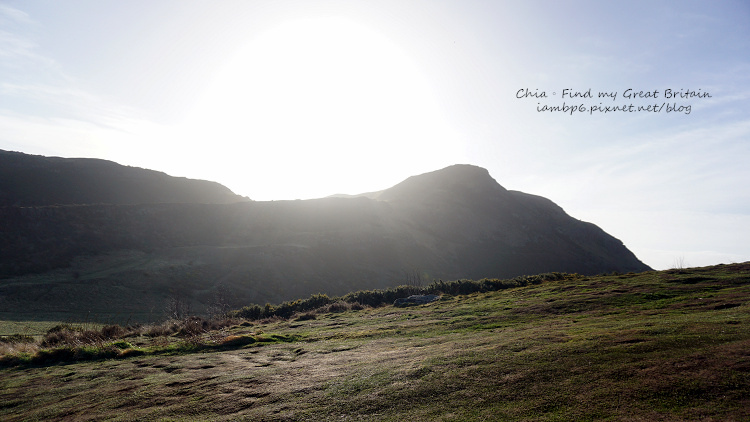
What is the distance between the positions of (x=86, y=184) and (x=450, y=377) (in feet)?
396

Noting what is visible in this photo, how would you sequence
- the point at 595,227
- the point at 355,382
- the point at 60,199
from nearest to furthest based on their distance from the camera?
the point at 355,382 < the point at 60,199 < the point at 595,227

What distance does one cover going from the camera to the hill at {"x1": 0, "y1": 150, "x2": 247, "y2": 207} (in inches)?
3686

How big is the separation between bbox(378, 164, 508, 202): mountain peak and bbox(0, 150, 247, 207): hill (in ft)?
176

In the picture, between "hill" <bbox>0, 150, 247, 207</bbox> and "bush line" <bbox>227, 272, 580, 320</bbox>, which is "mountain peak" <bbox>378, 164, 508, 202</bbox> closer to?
"hill" <bbox>0, 150, 247, 207</bbox>

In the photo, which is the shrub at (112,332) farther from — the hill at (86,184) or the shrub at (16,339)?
the hill at (86,184)

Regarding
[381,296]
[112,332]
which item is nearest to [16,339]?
[112,332]

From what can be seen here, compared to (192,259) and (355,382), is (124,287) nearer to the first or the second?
(192,259)

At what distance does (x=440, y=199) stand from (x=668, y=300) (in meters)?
107

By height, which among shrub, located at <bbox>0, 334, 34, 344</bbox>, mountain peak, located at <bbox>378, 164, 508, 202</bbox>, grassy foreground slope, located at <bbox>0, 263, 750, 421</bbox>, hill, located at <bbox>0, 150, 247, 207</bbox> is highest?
mountain peak, located at <bbox>378, 164, 508, 202</bbox>

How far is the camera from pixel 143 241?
76500 millimetres

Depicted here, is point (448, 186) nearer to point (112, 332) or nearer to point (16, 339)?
point (112, 332)

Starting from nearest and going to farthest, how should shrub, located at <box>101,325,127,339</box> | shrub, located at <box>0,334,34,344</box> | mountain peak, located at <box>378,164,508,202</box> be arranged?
shrub, located at <box>0,334,34,344</box> → shrub, located at <box>101,325,127,339</box> → mountain peak, located at <box>378,164,508,202</box>

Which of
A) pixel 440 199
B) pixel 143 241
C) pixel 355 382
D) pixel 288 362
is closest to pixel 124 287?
pixel 143 241

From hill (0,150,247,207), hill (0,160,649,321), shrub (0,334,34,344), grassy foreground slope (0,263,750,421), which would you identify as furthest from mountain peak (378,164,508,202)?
grassy foreground slope (0,263,750,421)
